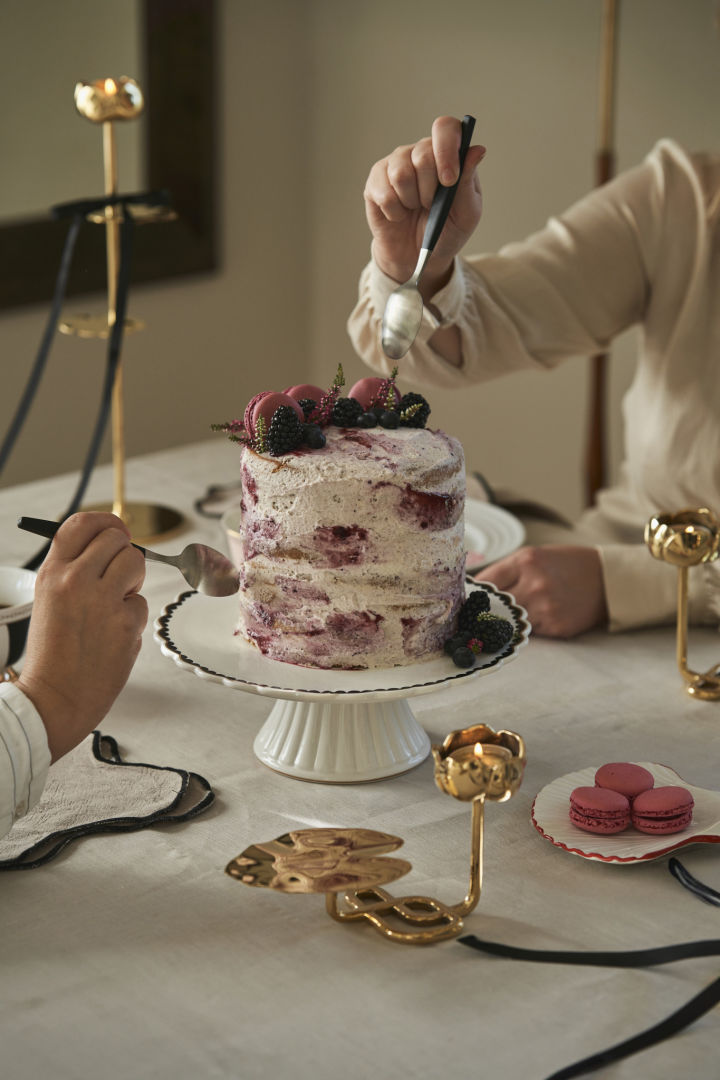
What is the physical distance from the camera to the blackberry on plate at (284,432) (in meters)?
0.98

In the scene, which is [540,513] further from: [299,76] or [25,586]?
[299,76]

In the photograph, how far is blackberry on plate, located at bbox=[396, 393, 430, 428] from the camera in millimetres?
1041

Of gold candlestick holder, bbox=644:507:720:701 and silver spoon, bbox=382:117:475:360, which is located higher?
silver spoon, bbox=382:117:475:360

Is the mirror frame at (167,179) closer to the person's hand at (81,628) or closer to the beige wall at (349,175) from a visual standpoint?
the beige wall at (349,175)

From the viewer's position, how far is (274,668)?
99 cm

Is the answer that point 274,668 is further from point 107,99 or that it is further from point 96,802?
point 107,99

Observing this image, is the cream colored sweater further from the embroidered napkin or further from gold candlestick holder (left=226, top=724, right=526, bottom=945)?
gold candlestick holder (left=226, top=724, right=526, bottom=945)

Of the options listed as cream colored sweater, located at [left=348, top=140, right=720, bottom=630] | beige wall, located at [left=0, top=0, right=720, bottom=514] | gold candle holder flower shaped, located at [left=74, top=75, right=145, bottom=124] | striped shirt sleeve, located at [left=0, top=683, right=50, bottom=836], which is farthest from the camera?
beige wall, located at [left=0, top=0, right=720, bottom=514]

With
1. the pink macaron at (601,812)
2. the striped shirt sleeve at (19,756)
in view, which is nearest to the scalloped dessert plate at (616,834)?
the pink macaron at (601,812)

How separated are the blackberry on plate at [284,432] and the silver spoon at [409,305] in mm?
237

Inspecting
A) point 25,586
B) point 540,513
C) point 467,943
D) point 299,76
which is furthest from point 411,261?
point 299,76

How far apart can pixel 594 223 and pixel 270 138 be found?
1799 millimetres

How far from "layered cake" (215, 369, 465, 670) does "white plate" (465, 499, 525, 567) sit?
1.27ft

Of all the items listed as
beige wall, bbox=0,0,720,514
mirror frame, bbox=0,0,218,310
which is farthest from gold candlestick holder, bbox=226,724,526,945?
mirror frame, bbox=0,0,218,310
